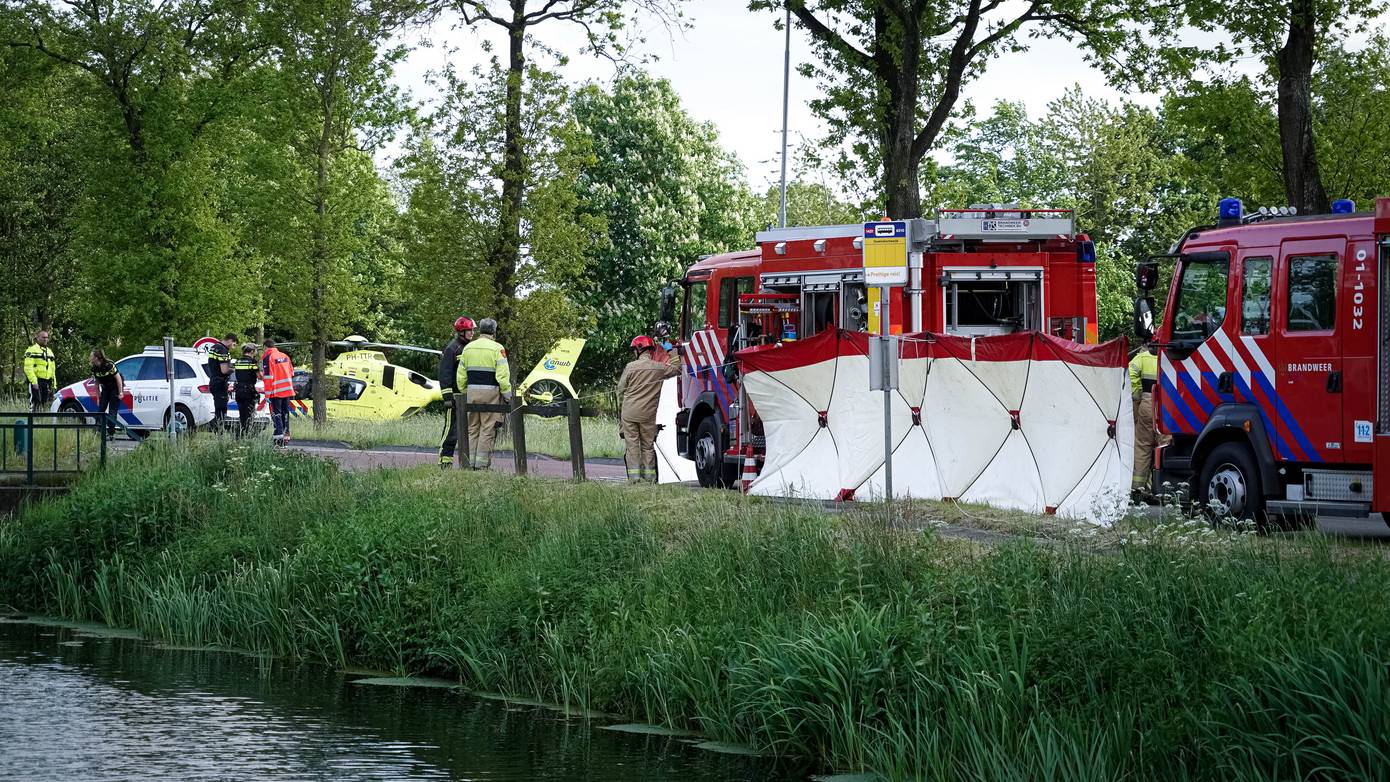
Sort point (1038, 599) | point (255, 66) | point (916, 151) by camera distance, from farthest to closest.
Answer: point (255, 66) → point (916, 151) → point (1038, 599)

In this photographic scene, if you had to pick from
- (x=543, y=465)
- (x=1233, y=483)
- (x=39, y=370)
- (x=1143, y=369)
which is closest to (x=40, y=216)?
(x=39, y=370)

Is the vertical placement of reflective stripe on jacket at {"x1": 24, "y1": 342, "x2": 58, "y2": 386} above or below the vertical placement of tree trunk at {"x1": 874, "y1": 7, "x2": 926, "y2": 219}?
below

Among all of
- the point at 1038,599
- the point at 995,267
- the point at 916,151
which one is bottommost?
the point at 1038,599

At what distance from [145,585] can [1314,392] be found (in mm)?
10639

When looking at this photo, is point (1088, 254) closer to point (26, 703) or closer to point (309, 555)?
point (309, 555)

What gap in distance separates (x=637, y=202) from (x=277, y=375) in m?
22.9

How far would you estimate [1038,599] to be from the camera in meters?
9.58

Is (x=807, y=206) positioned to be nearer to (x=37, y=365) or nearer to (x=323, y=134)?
(x=323, y=134)

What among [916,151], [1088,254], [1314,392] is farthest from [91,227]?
[1314,392]

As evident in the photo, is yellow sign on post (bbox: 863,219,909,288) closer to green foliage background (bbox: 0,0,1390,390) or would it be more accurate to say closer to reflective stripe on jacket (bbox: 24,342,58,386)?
green foliage background (bbox: 0,0,1390,390)

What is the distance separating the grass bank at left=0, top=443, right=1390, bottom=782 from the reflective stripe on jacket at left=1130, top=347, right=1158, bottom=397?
5.77 metres

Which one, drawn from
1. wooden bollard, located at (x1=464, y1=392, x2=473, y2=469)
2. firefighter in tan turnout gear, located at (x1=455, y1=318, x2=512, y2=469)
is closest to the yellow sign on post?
wooden bollard, located at (x1=464, y1=392, x2=473, y2=469)

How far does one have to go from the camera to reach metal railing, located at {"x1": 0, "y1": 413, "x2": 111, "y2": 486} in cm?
1961

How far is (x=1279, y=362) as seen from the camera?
15.0m
